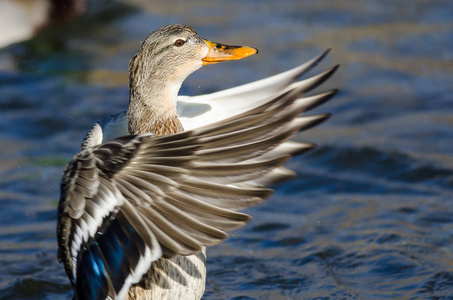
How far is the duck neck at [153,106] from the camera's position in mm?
4645

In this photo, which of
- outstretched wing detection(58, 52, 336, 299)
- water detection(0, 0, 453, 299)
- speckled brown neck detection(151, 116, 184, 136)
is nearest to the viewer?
outstretched wing detection(58, 52, 336, 299)

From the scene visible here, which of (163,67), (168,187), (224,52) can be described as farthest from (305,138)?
(168,187)

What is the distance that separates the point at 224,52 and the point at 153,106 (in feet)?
1.71

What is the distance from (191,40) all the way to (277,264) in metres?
2.06

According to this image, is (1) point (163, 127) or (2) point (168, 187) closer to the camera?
(2) point (168, 187)

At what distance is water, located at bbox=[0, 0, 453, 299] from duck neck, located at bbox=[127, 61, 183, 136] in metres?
1.58

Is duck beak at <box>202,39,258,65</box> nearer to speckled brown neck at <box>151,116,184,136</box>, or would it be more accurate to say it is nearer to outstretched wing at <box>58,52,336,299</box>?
speckled brown neck at <box>151,116,184,136</box>

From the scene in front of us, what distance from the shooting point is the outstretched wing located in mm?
3596

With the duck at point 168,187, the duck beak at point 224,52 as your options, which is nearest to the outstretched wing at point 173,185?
the duck at point 168,187

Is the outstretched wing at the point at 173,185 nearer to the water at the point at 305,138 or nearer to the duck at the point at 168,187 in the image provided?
the duck at the point at 168,187

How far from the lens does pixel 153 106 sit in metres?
4.66

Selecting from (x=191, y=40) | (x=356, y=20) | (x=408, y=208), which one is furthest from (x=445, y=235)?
(x=356, y=20)

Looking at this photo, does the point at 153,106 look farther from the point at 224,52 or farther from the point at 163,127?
the point at 224,52

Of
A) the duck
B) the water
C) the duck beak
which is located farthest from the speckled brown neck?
the water
